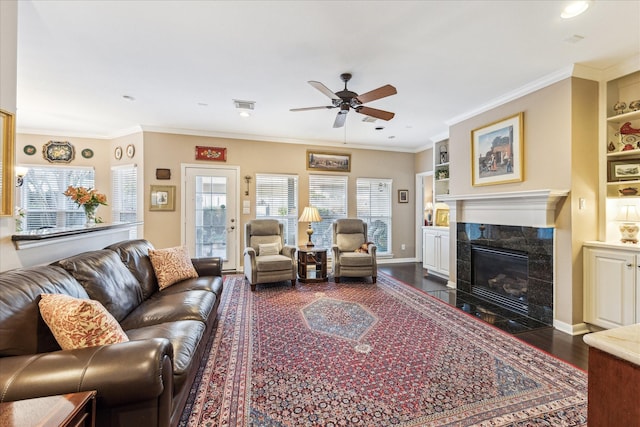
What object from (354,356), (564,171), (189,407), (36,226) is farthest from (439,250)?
(36,226)

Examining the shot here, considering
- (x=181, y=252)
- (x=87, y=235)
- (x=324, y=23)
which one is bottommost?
(x=181, y=252)

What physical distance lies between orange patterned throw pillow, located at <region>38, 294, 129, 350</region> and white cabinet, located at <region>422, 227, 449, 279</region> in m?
4.77

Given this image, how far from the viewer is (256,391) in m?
1.95

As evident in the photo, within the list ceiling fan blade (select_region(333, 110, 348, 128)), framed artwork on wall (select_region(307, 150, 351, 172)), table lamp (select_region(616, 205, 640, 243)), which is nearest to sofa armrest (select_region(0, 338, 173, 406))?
ceiling fan blade (select_region(333, 110, 348, 128))

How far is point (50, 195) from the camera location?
17.1 ft

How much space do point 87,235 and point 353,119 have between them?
3.74m

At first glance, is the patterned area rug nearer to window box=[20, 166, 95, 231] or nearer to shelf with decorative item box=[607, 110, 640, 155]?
shelf with decorative item box=[607, 110, 640, 155]

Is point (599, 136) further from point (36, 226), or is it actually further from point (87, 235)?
point (36, 226)

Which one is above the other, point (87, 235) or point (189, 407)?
point (87, 235)

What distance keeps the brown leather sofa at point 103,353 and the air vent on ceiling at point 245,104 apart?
8.38ft

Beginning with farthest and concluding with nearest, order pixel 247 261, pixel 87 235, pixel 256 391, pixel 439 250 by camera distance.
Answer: pixel 439 250 → pixel 247 261 → pixel 87 235 → pixel 256 391

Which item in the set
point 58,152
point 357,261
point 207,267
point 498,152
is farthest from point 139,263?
point 498,152

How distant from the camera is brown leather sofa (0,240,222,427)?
1165mm

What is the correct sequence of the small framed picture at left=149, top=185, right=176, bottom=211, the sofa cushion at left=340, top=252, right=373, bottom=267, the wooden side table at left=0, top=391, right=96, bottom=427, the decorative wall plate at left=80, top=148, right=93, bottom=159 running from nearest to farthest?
the wooden side table at left=0, top=391, right=96, bottom=427
the sofa cushion at left=340, top=252, right=373, bottom=267
the small framed picture at left=149, top=185, right=176, bottom=211
the decorative wall plate at left=80, top=148, right=93, bottom=159
